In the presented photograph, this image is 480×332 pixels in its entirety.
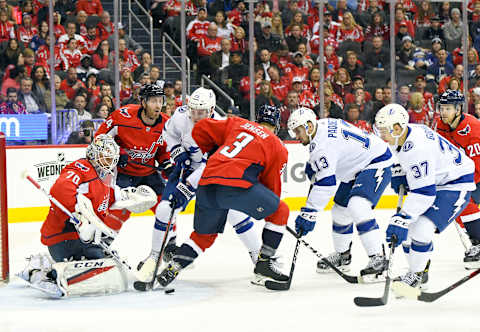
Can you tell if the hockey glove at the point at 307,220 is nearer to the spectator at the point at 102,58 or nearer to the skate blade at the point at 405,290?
the skate blade at the point at 405,290

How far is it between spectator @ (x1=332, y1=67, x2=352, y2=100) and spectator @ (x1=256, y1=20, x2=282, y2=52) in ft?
2.45

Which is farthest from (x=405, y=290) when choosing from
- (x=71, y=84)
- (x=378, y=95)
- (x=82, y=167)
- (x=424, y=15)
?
(x=424, y=15)

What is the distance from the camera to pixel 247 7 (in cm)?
891

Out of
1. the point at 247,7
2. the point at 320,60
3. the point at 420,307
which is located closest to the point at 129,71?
the point at 247,7

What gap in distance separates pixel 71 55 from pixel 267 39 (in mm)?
2082

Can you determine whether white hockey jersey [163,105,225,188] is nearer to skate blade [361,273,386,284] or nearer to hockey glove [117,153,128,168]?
hockey glove [117,153,128,168]

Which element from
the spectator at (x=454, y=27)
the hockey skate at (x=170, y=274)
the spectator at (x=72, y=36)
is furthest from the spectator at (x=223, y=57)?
the hockey skate at (x=170, y=274)

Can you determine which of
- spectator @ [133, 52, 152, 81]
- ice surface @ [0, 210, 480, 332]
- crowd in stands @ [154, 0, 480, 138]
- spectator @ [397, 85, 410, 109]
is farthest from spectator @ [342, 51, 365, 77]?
ice surface @ [0, 210, 480, 332]

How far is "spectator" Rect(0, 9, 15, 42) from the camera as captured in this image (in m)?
8.21

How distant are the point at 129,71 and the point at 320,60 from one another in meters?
2.10

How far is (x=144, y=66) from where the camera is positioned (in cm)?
870

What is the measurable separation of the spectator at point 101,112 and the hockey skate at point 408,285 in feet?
15.0

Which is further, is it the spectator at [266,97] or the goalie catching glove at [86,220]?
the spectator at [266,97]

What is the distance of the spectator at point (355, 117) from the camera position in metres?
9.16
